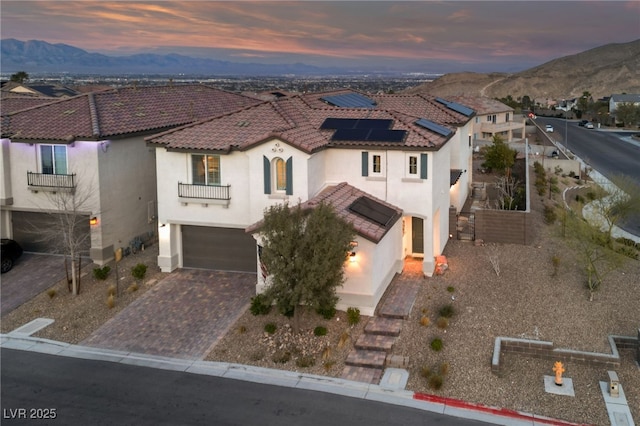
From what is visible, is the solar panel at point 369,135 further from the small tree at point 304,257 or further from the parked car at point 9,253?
the parked car at point 9,253

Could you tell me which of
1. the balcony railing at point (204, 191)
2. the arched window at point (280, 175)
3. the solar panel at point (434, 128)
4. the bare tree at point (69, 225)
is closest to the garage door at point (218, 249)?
the balcony railing at point (204, 191)

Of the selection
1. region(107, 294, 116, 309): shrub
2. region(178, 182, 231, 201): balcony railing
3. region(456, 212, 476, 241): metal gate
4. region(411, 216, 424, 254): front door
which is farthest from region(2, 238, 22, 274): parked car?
region(456, 212, 476, 241): metal gate

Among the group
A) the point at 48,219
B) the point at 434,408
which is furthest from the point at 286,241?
the point at 48,219

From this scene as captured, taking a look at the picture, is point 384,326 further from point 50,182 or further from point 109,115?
point 109,115

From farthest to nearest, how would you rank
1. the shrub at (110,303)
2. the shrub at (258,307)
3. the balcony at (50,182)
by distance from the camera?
the balcony at (50,182) < the shrub at (110,303) < the shrub at (258,307)

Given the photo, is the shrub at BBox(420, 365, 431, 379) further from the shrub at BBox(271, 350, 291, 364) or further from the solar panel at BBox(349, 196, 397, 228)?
the solar panel at BBox(349, 196, 397, 228)

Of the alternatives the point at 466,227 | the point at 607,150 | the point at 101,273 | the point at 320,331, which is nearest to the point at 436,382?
the point at 320,331
